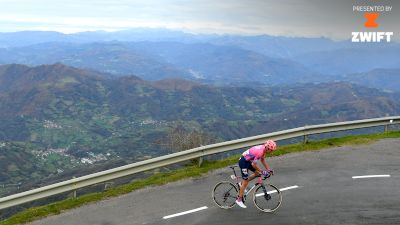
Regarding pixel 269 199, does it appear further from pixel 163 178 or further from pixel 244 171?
pixel 163 178

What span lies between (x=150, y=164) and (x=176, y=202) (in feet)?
7.67

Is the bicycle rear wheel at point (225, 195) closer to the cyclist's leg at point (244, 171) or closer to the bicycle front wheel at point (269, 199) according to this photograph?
the cyclist's leg at point (244, 171)

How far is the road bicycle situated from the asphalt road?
0.19 metres

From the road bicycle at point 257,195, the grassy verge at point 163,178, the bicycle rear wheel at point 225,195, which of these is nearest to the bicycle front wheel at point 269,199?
the road bicycle at point 257,195

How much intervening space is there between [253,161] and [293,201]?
1933 mm

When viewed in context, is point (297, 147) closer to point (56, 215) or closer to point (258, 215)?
point (258, 215)

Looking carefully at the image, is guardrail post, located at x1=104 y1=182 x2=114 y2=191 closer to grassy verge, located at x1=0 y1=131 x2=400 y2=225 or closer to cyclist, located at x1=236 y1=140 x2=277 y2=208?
grassy verge, located at x1=0 y1=131 x2=400 y2=225

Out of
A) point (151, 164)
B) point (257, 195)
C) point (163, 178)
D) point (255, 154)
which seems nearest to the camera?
point (255, 154)

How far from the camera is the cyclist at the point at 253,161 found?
10951mm

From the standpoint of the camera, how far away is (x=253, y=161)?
11297 millimetres

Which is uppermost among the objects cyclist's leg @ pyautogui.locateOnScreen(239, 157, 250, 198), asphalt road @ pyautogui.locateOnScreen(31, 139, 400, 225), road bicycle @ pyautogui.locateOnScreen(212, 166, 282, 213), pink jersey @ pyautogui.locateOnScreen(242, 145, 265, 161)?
pink jersey @ pyautogui.locateOnScreen(242, 145, 265, 161)

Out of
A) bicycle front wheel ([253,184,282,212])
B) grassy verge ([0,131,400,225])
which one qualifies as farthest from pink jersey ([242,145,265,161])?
grassy verge ([0,131,400,225])

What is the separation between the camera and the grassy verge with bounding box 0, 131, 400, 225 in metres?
12.0

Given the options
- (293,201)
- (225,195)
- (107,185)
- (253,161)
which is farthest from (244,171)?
(107,185)
